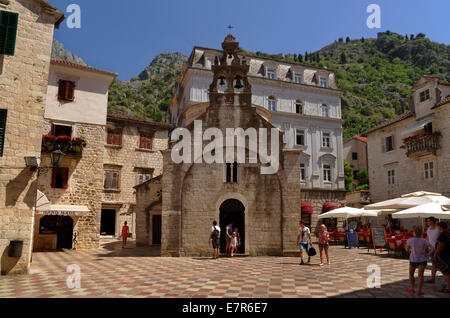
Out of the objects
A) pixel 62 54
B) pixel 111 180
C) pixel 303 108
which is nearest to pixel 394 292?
pixel 111 180

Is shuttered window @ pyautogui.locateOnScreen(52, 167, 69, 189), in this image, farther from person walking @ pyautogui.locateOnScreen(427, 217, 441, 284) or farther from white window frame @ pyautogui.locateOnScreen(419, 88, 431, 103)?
white window frame @ pyautogui.locateOnScreen(419, 88, 431, 103)

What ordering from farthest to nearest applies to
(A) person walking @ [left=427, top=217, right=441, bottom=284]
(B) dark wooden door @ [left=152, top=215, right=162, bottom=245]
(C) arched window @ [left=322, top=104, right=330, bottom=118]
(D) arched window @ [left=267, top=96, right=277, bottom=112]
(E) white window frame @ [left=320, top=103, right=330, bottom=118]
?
1. (C) arched window @ [left=322, top=104, right=330, bottom=118]
2. (E) white window frame @ [left=320, top=103, right=330, bottom=118]
3. (D) arched window @ [left=267, top=96, right=277, bottom=112]
4. (B) dark wooden door @ [left=152, top=215, right=162, bottom=245]
5. (A) person walking @ [left=427, top=217, right=441, bottom=284]

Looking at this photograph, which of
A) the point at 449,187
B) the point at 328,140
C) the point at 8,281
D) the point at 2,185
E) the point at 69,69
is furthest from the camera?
the point at 328,140

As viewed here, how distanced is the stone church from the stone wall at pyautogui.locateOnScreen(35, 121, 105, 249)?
8.33 meters

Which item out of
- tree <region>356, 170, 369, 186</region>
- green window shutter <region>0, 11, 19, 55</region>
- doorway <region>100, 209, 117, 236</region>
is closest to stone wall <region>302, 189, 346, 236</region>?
doorway <region>100, 209, 117, 236</region>

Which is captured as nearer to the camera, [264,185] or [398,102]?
[264,185]

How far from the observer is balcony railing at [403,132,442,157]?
26250 mm

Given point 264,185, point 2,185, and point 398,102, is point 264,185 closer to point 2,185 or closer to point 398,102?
point 2,185

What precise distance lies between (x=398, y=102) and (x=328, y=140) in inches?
3357

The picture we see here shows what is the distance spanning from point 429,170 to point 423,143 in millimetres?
2377

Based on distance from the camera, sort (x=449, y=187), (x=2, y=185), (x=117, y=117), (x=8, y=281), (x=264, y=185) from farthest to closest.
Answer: (x=117, y=117), (x=449, y=187), (x=264, y=185), (x=2, y=185), (x=8, y=281)
